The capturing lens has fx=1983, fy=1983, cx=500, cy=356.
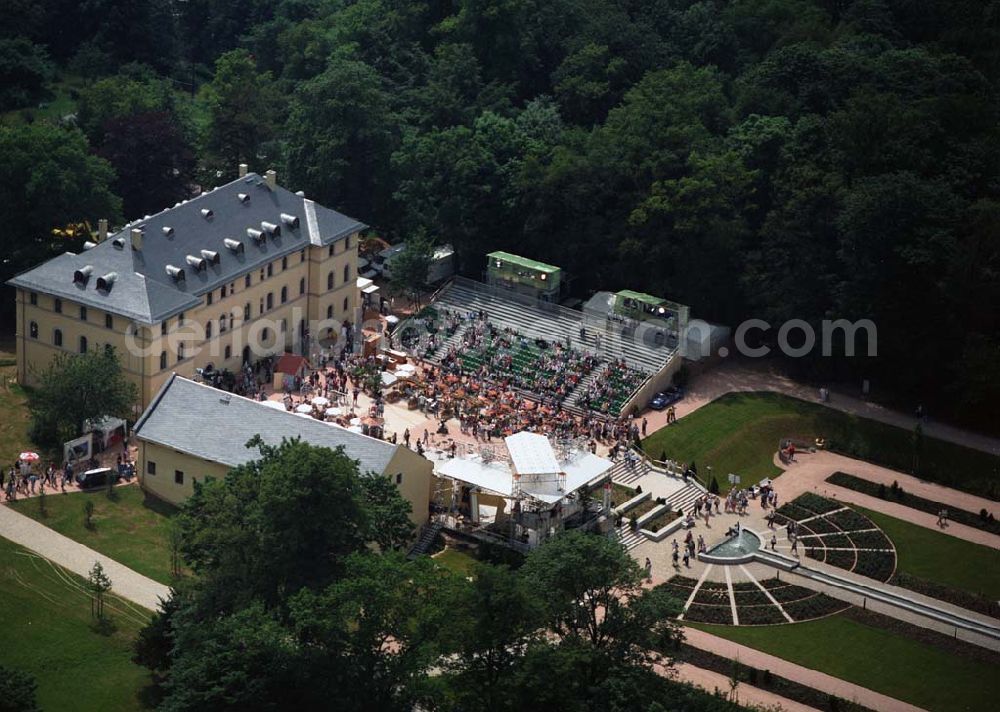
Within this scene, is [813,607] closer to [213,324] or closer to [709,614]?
[709,614]

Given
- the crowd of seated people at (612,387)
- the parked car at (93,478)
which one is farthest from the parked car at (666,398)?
the parked car at (93,478)

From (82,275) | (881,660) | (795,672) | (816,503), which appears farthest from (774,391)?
(82,275)

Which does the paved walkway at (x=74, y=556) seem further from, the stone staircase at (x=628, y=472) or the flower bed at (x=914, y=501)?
the flower bed at (x=914, y=501)

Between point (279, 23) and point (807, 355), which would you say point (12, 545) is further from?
point (279, 23)

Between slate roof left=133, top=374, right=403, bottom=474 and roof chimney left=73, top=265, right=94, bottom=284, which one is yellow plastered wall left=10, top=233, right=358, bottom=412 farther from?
slate roof left=133, top=374, right=403, bottom=474

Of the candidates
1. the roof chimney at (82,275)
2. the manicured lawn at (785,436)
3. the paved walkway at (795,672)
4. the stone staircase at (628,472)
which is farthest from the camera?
the manicured lawn at (785,436)

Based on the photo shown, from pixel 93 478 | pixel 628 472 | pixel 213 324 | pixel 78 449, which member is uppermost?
pixel 213 324

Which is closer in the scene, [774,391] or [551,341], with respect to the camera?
[774,391]
